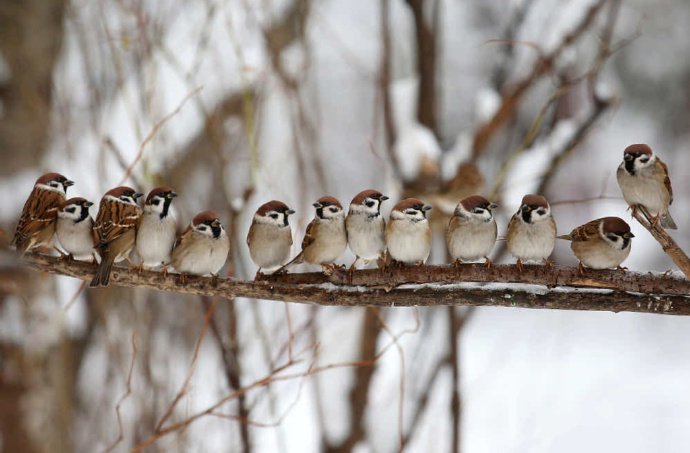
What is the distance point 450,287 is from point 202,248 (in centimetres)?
109

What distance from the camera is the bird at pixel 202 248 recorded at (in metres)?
3.03

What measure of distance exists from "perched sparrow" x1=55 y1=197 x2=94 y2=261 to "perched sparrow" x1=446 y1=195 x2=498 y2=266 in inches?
60.7

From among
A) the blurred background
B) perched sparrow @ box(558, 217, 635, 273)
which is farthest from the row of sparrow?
the blurred background

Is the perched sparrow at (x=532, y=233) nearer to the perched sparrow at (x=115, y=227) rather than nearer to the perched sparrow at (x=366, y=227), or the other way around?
the perched sparrow at (x=366, y=227)

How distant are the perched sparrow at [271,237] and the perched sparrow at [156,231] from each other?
1.28 ft

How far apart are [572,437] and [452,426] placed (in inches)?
125

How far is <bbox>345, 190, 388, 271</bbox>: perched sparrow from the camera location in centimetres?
317

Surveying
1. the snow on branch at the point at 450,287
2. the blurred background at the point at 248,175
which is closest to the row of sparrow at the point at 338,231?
the snow on branch at the point at 450,287

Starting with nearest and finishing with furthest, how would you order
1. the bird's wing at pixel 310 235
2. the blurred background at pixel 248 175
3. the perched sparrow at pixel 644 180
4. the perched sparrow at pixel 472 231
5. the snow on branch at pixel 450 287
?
the snow on branch at pixel 450 287 < the perched sparrow at pixel 644 180 < the perched sparrow at pixel 472 231 < the bird's wing at pixel 310 235 < the blurred background at pixel 248 175

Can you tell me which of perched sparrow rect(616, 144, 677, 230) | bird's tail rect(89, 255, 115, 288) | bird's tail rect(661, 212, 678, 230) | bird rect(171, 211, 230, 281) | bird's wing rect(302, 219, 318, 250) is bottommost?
bird's tail rect(89, 255, 115, 288)

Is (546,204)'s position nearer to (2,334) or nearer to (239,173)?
(2,334)

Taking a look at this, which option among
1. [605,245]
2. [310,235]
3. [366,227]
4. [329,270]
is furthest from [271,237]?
[605,245]

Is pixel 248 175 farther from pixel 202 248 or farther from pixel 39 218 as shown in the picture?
pixel 39 218

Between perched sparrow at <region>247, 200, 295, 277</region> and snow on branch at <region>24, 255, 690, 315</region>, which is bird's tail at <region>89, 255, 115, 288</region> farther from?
perched sparrow at <region>247, 200, 295, 277</region>
